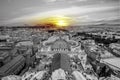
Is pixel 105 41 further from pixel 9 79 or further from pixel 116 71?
pixel 9 79

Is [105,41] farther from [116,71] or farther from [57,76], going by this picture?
[57,76]

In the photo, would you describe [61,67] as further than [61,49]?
No

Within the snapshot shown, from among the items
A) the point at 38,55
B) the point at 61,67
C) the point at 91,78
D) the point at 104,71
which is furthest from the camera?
the point at 38,55

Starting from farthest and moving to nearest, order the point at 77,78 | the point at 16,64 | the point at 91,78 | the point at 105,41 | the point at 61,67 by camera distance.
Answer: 1. the point at 105,41
2. the point at 16,64
3. the point at 61,67
4. the point at 91,78
5. the point at 77,78

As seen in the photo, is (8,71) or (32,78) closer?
(32,78)

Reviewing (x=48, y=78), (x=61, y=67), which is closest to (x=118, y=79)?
(x=61, y=67)

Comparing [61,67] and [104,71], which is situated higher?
[61,67]

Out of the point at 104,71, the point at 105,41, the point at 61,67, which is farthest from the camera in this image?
the point at 105,41

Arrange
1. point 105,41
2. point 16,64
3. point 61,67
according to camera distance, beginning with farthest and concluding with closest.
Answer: point 105,41 < point 16,64 < point 61,67

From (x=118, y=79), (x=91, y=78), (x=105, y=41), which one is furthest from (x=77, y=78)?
(x=105, y=41)
